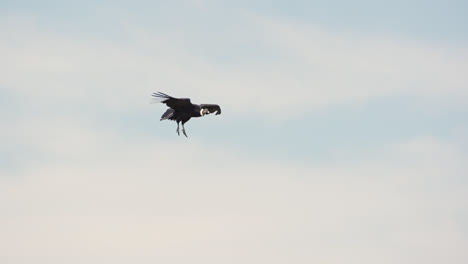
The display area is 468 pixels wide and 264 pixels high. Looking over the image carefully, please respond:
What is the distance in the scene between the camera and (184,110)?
462 ft

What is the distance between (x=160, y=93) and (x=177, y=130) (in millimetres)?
3693

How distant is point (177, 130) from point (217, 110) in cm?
351

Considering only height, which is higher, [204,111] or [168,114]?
[204,111]

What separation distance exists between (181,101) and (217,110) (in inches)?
144

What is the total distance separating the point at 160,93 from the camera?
13788 centimetres

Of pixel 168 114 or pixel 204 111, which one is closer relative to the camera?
pixel 168 114

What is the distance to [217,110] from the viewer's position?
142750 mm

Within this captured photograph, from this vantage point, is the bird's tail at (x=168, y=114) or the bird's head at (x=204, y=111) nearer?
the bird's tail at (x=168, y=114)

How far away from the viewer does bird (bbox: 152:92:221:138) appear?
13988cm

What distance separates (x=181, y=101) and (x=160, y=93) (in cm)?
240

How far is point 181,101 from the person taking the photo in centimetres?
13988

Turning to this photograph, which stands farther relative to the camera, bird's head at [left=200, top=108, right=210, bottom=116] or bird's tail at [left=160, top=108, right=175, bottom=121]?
bird's head at [left=200, top=108, right=210, bottom=116]

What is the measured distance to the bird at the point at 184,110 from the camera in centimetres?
13988
